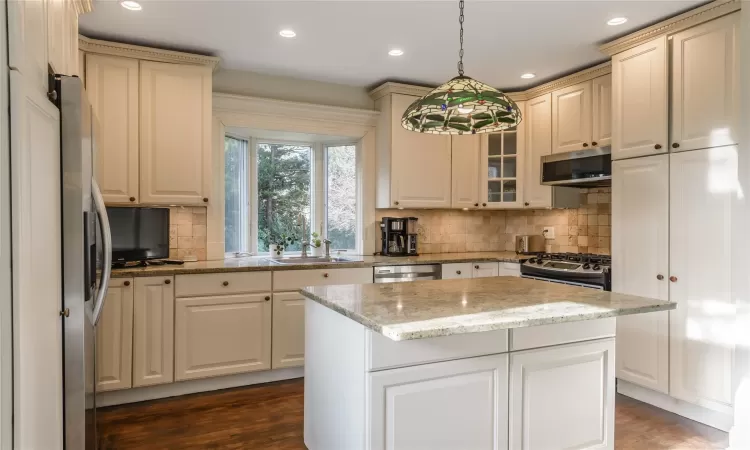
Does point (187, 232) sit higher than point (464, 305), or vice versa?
point (187, 232)

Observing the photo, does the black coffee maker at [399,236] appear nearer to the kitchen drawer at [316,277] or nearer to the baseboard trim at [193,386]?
the kitchen drawer at [316,277]

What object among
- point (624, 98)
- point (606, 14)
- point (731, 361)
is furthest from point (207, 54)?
point (731, 361)

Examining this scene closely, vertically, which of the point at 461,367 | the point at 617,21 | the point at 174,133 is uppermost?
the point at 617,21

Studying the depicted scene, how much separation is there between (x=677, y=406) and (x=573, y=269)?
3.49 ft

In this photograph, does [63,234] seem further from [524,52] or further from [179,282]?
[524,52]

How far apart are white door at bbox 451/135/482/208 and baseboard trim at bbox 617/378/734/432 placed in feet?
6.45

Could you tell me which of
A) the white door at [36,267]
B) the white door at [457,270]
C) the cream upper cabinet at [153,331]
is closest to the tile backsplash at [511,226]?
the white door at [457,270]

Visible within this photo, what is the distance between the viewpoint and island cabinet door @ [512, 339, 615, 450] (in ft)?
6.51

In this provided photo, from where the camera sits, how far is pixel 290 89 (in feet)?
13.4

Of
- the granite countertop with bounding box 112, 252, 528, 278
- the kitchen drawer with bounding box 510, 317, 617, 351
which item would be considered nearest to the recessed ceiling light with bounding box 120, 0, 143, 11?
the granite countertop with bounding box 112, 252, 528, 278

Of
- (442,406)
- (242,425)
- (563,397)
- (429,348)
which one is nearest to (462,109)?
(429,348)

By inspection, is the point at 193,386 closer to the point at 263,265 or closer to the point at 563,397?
the point at 263,265

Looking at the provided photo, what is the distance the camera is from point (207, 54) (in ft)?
11.4

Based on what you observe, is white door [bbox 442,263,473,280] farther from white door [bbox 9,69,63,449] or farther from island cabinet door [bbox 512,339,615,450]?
white door [bbox 9,69,63,449]
